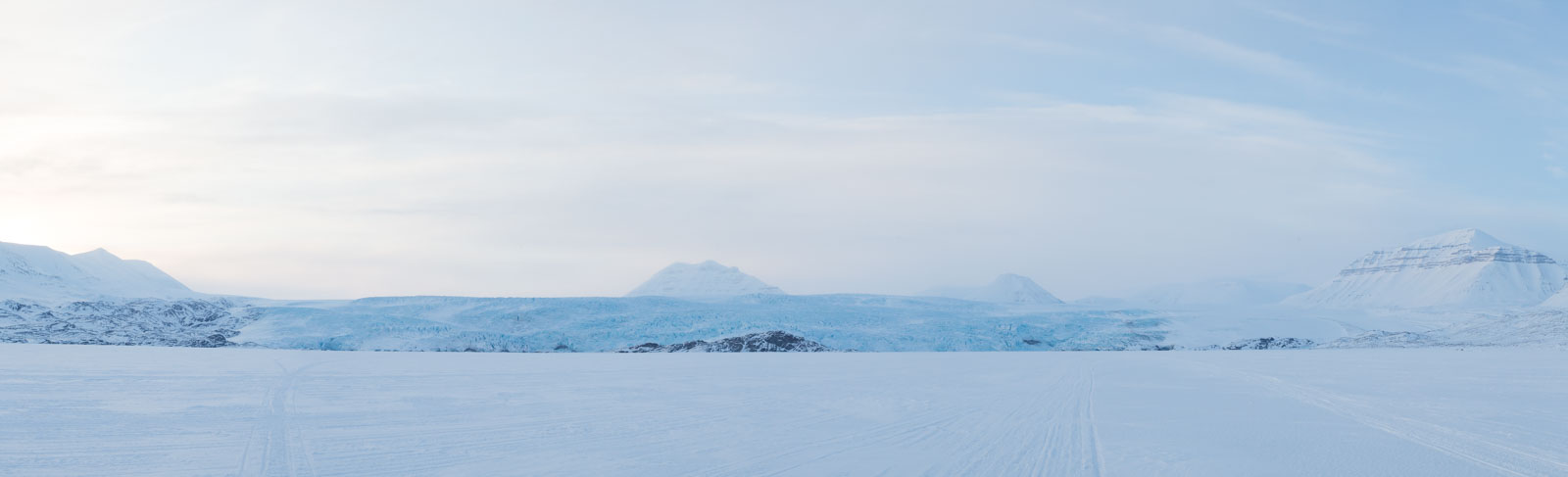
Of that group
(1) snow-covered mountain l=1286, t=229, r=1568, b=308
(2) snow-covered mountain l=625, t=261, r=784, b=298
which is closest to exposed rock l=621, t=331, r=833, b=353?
(2) snow-covered mountain l=625, t=261, r=784, b=298

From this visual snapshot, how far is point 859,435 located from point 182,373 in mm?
15101

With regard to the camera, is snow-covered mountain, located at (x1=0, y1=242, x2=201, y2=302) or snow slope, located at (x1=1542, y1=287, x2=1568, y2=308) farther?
snow slope, located at (x1=1542, y1=287, x2=1568, y2=308)

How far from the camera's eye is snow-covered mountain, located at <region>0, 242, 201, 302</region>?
58.7 metres

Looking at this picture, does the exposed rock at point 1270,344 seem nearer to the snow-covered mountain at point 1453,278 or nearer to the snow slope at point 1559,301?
the snow slope at point 1559,301

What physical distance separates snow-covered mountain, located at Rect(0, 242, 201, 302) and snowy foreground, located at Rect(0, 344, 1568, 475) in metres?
48.4

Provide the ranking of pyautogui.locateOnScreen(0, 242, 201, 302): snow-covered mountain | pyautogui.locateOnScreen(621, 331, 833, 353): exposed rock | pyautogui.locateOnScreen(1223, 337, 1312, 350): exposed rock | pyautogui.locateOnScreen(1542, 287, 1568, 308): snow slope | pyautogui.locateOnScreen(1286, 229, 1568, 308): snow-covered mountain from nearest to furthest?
pyautogui.locateOnScreen(621, 331, 833, 353): exposed rock
pyautogui.locateOnScreen(1223, 337, 1312, 350): exposed rock
pyautogui.locateOnScreen(0, 242, 201, 302): snow-covered mountain
pyautogui.locateOnScreen(1542, 287, 1568, 308): snow slope
pyautogui.locateOnScreen(1286, 229, 1568, 308): snow-covered mountain

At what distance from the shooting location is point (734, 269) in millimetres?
141250

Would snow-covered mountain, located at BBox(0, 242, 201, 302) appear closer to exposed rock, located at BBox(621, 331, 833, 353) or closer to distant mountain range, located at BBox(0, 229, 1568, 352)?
distant mountain range, located at BBox(0, 229, 1568, 352)

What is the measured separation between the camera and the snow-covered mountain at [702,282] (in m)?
131

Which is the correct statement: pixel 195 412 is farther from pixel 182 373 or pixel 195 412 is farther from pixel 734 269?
pixel 734 269

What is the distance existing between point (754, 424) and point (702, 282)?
123 metres

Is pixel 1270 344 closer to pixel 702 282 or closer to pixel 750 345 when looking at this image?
pixel 750 345

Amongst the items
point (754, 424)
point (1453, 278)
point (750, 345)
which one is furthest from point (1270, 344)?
point (1453, 278)

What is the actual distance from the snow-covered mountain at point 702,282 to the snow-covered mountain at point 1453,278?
4019 inches
